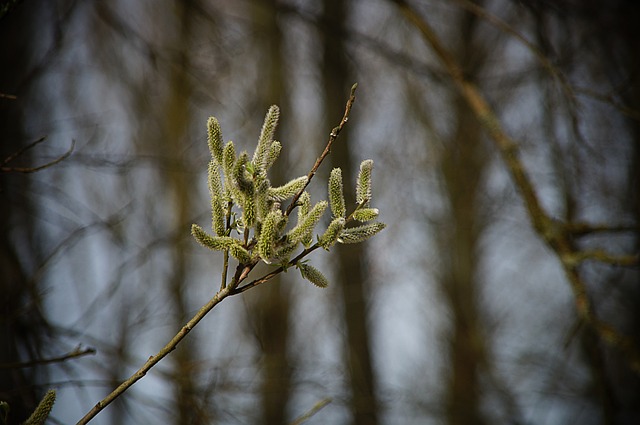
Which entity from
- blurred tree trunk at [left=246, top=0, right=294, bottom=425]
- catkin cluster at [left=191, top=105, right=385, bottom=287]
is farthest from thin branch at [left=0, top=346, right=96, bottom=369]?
blurred tree trunk at [left=246, top=0, right=294, bottom=425]

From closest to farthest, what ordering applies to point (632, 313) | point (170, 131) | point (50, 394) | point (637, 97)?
point (50, 394) → point (637, 97) → point (632, 313) → point (170, 131)

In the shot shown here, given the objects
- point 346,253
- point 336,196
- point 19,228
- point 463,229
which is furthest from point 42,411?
point 463,229

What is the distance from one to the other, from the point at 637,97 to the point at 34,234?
5700mm

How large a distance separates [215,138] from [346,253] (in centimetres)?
470

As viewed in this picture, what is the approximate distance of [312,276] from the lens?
989mm

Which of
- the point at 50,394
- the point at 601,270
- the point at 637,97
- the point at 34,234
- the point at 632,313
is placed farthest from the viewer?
the point at 632,313

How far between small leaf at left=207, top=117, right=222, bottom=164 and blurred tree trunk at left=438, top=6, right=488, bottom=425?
19.7 feet

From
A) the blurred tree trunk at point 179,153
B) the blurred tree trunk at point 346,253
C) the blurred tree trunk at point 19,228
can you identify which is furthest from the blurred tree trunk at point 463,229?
the blurred tree trunk at point 19,228

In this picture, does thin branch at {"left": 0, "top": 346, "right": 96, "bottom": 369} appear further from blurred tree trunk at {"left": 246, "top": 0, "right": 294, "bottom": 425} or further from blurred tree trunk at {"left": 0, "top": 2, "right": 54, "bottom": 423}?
blurred tree trunk at {"left": 246, "top": 0, "right": 294, "bottom": 425}

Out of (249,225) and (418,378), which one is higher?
(249,225)

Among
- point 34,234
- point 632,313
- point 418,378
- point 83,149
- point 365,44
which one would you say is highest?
point 365,44

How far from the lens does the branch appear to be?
7.28 feet

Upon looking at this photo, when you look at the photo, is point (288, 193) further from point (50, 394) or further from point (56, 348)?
point (56, 348)

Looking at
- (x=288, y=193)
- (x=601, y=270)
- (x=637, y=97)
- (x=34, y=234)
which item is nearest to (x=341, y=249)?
(x=601, y=270)
